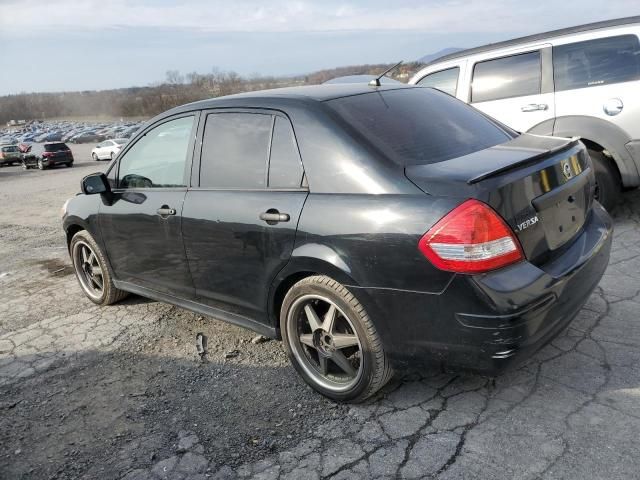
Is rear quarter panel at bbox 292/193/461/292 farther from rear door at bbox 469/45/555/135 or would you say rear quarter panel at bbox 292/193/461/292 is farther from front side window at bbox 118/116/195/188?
rear door at bbox 469/45/555/135

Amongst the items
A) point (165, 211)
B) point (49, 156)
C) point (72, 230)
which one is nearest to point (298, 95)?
point (165, 211)

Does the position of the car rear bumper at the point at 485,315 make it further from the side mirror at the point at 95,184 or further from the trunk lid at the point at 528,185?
the side mirror at the point at 95,184

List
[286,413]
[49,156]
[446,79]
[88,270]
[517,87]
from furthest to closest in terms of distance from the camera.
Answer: [49,156] < [446,79] < [517,87] < [88,270] < [286,413]

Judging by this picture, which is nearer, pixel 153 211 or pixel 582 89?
pixel 153 211

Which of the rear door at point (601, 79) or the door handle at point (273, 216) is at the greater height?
the rear door at point (601, 79)

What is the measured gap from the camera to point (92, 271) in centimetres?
482

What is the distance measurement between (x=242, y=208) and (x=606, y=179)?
4.12 m

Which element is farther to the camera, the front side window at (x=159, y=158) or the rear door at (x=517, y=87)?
the rear door at (x=517, y=87)

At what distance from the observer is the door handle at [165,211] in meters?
3.55

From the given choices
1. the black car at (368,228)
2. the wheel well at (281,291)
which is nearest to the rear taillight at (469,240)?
the black car at (368,228)

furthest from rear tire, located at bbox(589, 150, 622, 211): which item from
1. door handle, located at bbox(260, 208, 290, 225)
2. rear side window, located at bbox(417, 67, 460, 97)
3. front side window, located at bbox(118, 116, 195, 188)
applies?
front side window, located at bbox(118, 116, 195, 188)

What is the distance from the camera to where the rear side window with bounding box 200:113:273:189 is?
10.3ft

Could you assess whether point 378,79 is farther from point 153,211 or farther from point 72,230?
point 72,230

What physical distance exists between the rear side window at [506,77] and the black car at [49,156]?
29656 millimetres
